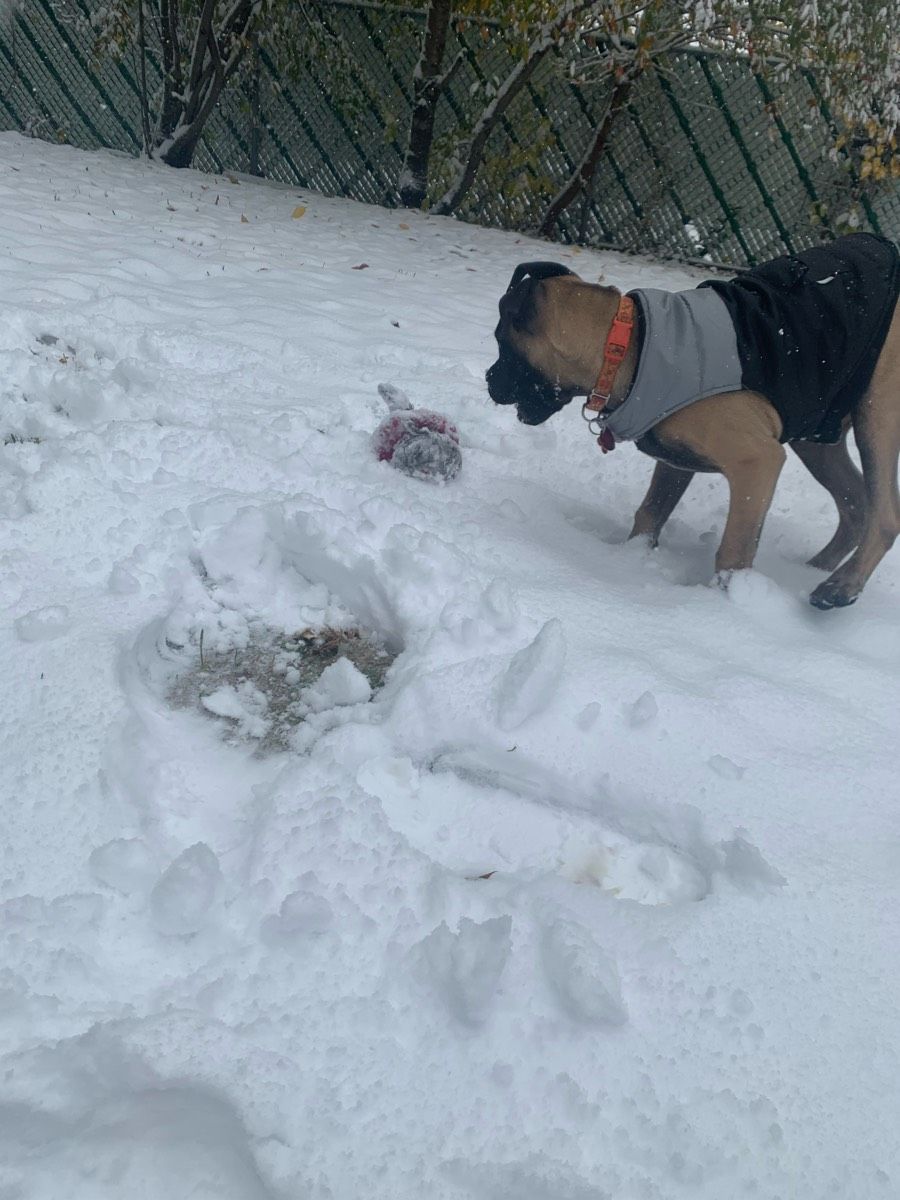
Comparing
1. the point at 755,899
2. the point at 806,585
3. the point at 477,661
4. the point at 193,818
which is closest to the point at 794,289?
the point at 806,585

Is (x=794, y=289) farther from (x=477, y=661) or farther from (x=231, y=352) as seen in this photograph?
(x=231, y=352)

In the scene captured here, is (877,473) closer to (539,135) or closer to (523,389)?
(523,389)

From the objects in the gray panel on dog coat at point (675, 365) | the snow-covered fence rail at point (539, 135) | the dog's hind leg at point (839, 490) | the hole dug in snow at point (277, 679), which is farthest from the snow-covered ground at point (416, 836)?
the snow-covered fence rail at point (539, 135)

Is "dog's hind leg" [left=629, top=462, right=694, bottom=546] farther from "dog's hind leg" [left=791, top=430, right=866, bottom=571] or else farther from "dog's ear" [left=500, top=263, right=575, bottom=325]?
"dog's ear" [left=500, top=263, right=575, bottom=325]

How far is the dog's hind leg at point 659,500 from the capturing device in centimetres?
303

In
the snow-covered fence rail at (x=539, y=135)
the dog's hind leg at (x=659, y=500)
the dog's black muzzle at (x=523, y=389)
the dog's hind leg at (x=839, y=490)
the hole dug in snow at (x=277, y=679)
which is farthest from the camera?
the snow-covered fence rail at (x=539, y=135)

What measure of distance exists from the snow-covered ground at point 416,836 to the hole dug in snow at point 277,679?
0.06 ft

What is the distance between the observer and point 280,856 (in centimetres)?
166

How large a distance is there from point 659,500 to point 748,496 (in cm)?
43

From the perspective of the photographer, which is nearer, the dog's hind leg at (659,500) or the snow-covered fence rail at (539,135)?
the dog's hind leg at (659,500)

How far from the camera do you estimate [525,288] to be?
2660 mm

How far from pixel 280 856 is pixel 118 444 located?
163 cm

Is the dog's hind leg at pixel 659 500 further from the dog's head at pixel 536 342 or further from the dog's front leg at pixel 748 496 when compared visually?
the dog's head at pixel 536 342

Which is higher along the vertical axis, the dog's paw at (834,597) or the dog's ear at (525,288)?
the dog's ear at (525,288)
